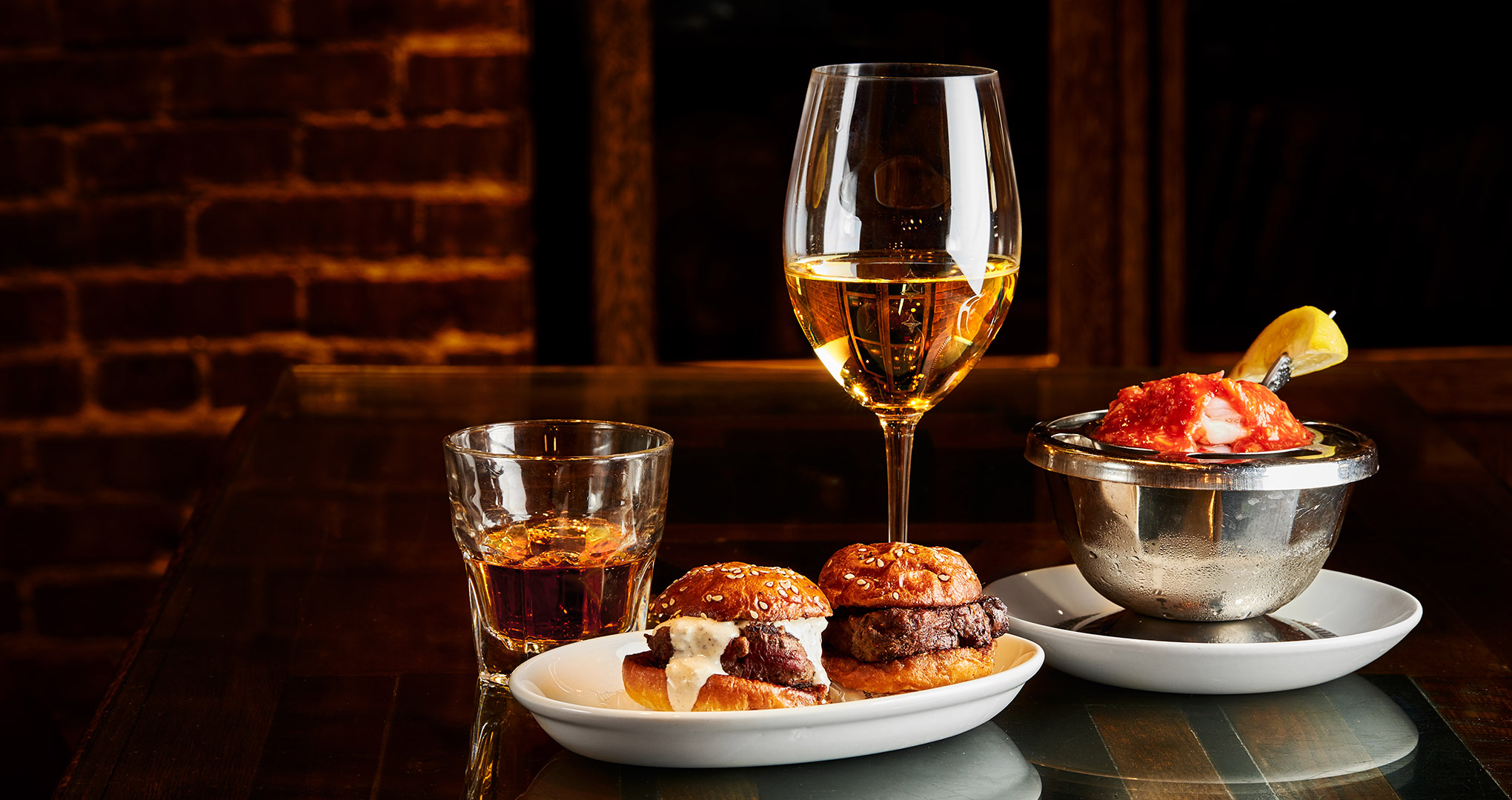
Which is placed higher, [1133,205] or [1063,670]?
[1133,205]

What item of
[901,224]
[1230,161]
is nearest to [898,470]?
[901,224]

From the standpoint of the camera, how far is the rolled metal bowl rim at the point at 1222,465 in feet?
2.14

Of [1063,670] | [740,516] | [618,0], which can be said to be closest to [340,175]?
[618,0]

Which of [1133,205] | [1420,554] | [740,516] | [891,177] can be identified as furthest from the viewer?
[1133,205]

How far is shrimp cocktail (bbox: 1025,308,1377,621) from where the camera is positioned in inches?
25.9

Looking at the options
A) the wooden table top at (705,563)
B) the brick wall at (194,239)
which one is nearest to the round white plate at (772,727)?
the wooden table top at (705,563)

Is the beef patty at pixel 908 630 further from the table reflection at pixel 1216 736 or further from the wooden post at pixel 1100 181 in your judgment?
the wooden post at pixel 1100 181

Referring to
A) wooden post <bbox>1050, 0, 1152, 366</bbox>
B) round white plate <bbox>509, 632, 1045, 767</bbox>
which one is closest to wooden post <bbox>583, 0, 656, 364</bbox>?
wooden post <bbox>1050, 0, 1152, 366</bbox>

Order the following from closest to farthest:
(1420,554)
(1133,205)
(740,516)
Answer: (1420,554)
(740,516)
(1133,205)

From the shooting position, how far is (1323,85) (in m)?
2.25

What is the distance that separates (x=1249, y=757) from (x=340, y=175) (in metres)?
1.70

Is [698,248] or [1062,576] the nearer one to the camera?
[1062,576]

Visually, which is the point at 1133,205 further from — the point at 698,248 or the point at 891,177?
the point at 891,177

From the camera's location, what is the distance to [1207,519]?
26.0 inches
